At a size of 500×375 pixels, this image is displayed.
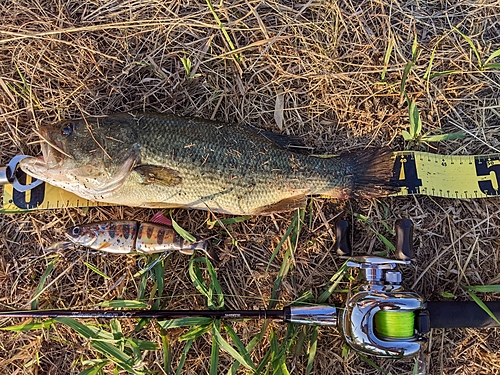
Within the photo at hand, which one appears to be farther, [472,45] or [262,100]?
[262,100]

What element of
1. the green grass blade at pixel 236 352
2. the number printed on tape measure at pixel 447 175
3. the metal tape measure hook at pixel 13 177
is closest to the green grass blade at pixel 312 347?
the green grass blade at pixel 236 352

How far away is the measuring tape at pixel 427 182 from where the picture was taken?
3.04 metres

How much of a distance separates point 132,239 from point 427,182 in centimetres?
226

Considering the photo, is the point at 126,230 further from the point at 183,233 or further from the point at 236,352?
the point at 236,352

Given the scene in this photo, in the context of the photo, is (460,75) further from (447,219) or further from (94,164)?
(94,164)

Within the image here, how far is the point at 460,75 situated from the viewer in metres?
3.16

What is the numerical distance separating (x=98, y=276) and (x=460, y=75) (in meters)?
3.26

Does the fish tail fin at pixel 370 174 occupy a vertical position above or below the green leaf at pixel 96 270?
above

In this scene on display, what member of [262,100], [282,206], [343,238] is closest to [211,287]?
[282,206]

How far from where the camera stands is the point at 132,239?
2.88 metres

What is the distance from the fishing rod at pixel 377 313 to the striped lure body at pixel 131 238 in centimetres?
44

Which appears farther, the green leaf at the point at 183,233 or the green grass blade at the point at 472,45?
the green grass blade at the point at 472,45

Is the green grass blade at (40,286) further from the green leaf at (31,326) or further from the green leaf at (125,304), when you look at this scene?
the green leaf at (125,304)

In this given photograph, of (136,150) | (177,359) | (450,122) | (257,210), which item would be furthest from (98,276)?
(450,122)
